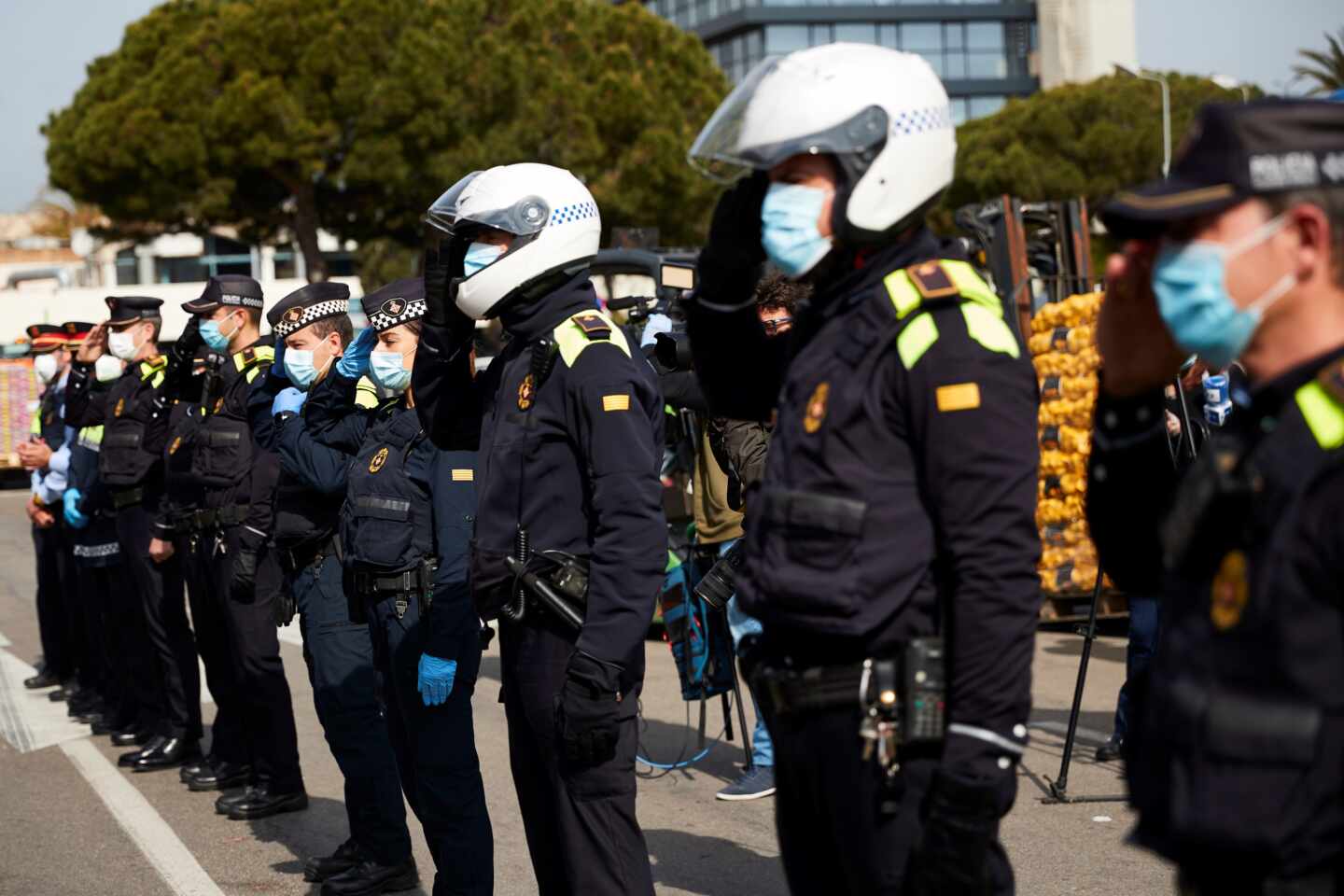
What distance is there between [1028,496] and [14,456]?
3145 centimetres

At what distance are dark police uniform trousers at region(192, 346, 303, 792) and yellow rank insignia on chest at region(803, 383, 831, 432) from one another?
4.47 m

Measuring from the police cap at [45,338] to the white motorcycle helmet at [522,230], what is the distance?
7.59 meters

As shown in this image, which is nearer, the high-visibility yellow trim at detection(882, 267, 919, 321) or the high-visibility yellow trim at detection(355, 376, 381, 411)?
the high-visibility yellow trim at detection(882, 267, 919, 321)

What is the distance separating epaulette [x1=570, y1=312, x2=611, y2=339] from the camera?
4.06 m

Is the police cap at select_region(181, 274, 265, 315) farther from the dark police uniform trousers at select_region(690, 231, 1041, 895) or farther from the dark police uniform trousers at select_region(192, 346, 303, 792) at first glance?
the dark police uniform trousers at select_region(690, 231, 1041, 895)

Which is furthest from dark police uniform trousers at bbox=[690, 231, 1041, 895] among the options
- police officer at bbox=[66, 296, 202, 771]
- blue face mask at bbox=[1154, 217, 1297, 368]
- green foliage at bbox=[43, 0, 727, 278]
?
green foliage at bbox=[43, 0, 727, 278]

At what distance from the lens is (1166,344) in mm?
2391

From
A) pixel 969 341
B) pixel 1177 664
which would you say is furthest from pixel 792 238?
pixel 1177 664

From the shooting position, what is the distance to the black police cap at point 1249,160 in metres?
2.01

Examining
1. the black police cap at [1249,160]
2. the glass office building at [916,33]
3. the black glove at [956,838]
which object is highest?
the glass office building at [916,33]

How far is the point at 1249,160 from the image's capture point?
6.68ft

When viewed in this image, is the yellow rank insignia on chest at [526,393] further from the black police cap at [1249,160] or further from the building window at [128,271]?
the building window at [128,271]

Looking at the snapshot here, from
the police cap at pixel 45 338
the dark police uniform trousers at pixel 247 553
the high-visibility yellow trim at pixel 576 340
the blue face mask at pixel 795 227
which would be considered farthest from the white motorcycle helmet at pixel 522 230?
the police cap at pixel 45 338

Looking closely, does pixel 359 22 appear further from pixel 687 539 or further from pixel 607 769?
pixel 607 769
